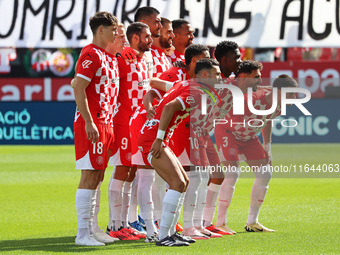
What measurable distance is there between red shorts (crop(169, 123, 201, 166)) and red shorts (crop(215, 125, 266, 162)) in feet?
2.35

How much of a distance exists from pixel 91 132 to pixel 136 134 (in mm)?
885

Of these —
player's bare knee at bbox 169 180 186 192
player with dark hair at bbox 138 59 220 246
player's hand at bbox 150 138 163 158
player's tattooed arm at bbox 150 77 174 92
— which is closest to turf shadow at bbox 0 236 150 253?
player with dark hair at bbox 138 59 220 246

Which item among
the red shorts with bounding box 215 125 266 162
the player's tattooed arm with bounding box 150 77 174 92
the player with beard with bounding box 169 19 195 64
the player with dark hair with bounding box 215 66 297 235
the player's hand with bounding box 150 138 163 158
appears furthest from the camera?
the player with beard with bounding box 169 19 195 64

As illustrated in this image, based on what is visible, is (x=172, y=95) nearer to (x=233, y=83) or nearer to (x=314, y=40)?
(x=233, y=83)

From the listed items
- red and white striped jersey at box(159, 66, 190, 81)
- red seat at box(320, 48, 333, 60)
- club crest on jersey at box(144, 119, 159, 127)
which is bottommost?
club crest on jersey at box(144, 119, 159, 127)

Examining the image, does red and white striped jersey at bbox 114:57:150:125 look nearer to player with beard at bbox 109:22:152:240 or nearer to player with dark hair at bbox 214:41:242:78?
player with beard at bbox 109:22:152:240

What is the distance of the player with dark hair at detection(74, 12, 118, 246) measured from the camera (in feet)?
21.2

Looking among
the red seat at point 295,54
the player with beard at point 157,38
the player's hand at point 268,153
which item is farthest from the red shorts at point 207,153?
the red seat at point 295,54

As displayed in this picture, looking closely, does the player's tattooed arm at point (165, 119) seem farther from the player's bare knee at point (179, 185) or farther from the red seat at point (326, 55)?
the red seat at point (326, 55)

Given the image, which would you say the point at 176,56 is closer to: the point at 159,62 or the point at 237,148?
the point at 159,62

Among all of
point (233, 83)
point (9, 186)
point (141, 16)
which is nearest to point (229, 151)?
point (233, 83)

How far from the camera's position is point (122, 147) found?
7117mm

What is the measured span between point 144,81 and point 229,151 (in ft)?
3.98

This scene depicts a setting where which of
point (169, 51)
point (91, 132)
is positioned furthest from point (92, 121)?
point (169, 51)
